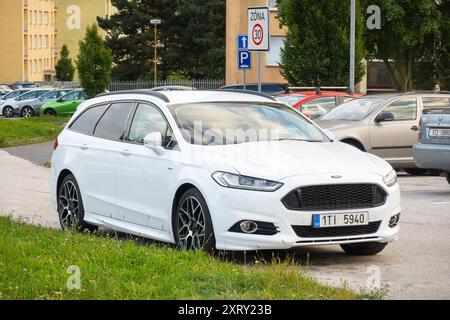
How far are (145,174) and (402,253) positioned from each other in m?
2.55

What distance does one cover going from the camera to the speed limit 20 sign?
74.0 ft

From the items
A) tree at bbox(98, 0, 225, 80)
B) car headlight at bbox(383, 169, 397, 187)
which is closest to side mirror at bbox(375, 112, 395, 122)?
car headlight at bbox(383, 169, 397, 187)

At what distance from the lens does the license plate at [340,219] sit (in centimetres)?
984

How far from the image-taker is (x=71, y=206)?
1264cm

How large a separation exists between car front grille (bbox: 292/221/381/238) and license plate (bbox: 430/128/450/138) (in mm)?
7205

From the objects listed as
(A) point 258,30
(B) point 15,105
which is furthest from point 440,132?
(B) point 15,105

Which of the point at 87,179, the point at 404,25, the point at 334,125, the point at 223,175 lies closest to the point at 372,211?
the point at 223,175

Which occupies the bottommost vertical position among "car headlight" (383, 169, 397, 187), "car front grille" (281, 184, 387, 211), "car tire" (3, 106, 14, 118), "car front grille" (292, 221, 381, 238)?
"car tire" (3, 106, 14, 118)

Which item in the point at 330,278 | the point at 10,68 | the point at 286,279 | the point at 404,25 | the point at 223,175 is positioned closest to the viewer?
the point at 286,279

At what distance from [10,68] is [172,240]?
115291 millimetres

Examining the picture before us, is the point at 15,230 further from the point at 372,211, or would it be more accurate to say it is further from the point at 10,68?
the point at 10,68

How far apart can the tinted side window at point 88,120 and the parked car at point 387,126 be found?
8.46 meters

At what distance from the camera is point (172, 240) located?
34.9 ft

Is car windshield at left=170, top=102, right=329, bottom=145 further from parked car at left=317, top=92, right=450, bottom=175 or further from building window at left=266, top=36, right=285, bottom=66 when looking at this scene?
building window at left=266, top=36, right=285, bottom=66
